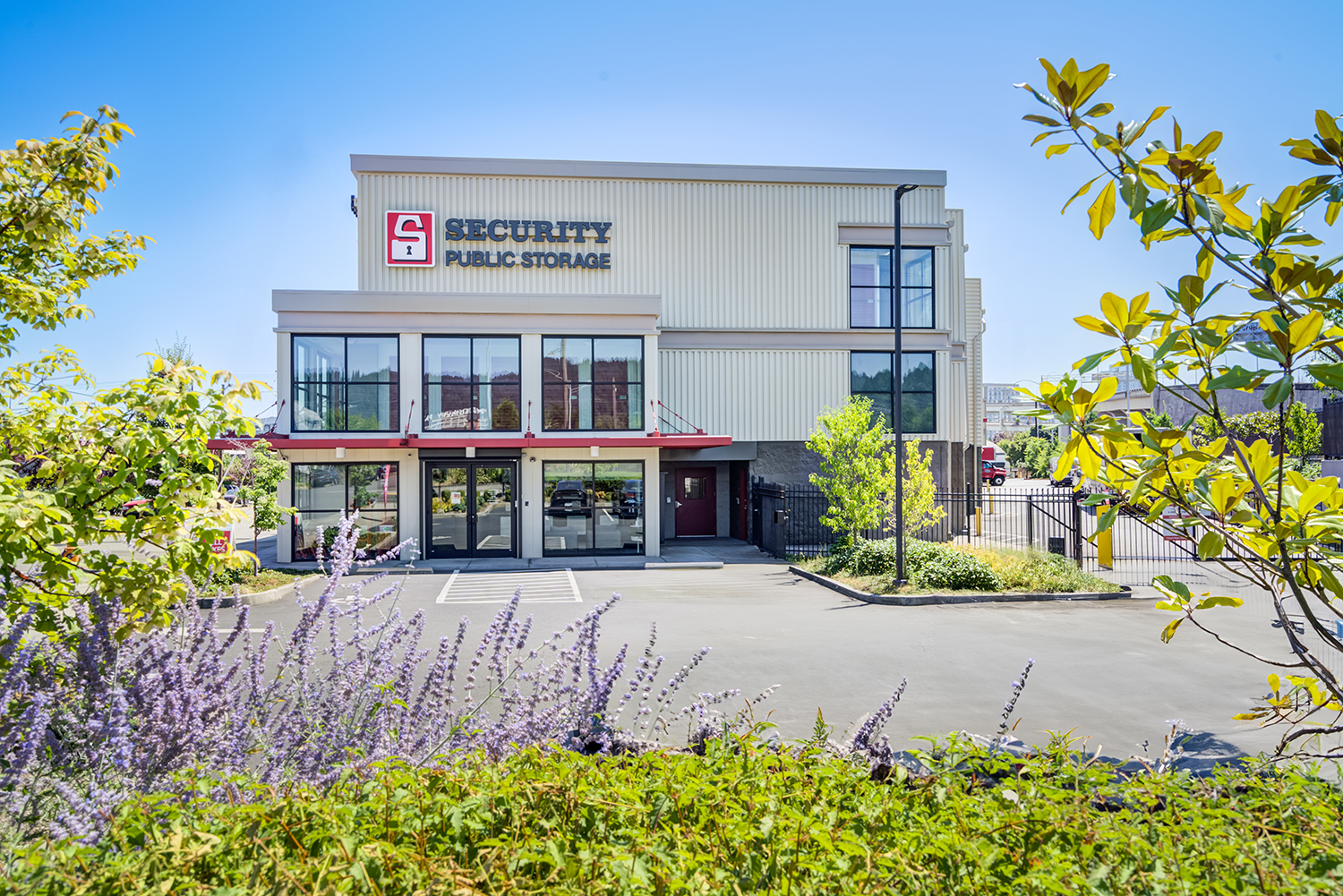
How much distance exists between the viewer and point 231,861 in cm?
209

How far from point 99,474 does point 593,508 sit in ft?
58.4

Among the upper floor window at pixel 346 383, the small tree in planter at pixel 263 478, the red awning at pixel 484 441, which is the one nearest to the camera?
the small tree in planter at pixel 263 478

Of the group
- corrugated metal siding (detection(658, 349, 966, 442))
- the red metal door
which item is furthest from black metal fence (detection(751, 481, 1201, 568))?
the red metal door

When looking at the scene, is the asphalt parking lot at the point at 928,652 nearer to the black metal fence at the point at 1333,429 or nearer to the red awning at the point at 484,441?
the red awning at the point at 484,441

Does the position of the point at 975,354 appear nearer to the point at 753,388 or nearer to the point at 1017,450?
the point at 753,388

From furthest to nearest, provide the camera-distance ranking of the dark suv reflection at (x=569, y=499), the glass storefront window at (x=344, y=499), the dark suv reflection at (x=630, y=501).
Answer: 1. the dark suv reflection at (x=630, y=501)
2. the dark suv reflection at (x=569, y=499)
3. the glass storefront window at (x=344, y=499)

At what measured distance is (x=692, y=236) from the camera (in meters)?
24.7

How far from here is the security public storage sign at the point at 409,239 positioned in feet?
75.8

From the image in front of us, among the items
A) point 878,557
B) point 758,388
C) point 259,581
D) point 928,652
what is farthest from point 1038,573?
point 259,581

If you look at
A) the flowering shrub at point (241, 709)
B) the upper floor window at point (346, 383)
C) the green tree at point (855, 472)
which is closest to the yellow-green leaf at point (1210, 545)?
the flowering shrub at point (241, 709)

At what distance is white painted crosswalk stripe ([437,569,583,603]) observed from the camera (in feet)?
48.3

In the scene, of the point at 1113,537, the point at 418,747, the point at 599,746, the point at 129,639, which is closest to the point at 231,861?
the point at 418,747

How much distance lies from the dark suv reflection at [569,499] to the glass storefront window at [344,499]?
413 centimetres

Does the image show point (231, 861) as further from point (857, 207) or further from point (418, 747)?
point (857, 207)
